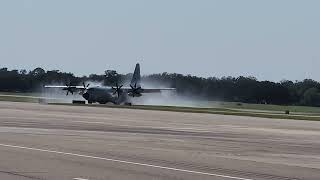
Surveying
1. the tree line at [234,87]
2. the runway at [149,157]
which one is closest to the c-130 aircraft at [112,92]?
the tree line at [234,87]

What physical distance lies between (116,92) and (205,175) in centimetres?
8843

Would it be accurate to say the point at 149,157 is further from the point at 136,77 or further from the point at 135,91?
the point at 136,77

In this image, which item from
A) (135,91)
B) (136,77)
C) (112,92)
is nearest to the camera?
(112,92)

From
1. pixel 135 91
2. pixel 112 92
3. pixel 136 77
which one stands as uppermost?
pixel 136 77

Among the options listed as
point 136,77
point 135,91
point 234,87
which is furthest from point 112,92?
point 234,87

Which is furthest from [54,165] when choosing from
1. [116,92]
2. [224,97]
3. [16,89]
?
[16,89]

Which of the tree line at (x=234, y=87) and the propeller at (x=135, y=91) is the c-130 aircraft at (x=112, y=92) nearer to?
the propeller at (x=135, y=91)

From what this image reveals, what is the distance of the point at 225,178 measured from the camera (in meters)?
15.3

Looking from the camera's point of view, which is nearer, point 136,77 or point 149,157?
point 149,157

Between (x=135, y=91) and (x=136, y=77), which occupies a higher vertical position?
(x=136, y=77)

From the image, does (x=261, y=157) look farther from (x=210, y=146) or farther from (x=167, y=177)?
(x=167, y=177)

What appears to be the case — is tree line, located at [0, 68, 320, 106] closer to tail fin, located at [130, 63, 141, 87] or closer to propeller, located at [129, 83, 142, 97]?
tail fin, located at [130, 63, 141, 87]

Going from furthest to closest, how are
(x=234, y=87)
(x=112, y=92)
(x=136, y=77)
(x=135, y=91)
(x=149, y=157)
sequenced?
(x=234, y=87) → (x=136, y=77) → (x=135, y=91) → (x=112, y=92) → (x=149, y=157)

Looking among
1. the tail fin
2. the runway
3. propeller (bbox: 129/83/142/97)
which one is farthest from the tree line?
the runway
